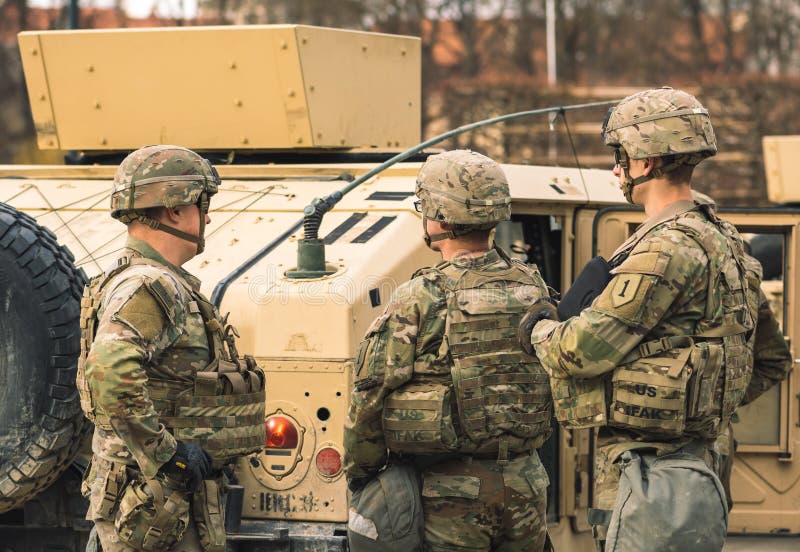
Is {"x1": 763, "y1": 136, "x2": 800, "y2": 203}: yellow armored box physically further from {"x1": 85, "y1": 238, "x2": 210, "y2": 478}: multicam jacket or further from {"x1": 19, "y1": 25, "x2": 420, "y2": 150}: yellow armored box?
{"x1": 85, "y1": 238, "x2": 210, "y2": 478}: multicam jacket

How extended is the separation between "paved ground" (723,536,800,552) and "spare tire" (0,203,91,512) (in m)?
3.74

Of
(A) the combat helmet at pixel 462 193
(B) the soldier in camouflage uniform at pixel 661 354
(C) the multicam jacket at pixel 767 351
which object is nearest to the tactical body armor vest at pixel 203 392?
(A) the combat helmet at pixel 462 193

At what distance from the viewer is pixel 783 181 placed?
8312 millimetres

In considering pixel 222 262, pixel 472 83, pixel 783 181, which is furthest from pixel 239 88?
pixel 472 83

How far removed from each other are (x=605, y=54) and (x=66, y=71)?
20204 millimetres

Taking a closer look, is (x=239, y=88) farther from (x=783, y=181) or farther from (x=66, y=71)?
(x=783, y=181)

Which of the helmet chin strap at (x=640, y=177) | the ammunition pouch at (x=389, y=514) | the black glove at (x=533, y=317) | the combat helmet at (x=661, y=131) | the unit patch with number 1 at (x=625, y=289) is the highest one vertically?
the combat helmet at (x=661, y=131)

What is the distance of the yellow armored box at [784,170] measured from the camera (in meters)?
8.25

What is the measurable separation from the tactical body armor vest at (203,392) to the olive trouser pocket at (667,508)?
3.85ft

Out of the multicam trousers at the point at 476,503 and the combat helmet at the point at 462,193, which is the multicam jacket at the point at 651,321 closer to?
the multicam trousers at the point at 476,503

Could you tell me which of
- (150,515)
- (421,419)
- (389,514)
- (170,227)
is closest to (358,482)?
(389,514)

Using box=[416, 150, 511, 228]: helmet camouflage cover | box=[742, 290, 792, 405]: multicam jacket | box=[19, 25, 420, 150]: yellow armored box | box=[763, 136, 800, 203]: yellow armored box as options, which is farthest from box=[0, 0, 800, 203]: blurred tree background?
box=[416, 150, 511, 228]: helmet camouflage cover

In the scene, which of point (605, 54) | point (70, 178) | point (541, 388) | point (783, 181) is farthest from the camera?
point (605, 54)

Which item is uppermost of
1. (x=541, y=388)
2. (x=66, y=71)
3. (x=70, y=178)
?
(x=66, y=71)
